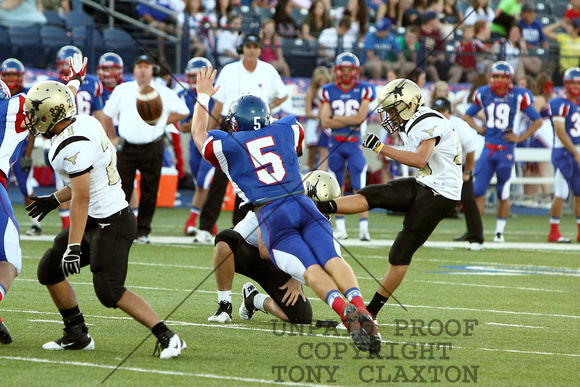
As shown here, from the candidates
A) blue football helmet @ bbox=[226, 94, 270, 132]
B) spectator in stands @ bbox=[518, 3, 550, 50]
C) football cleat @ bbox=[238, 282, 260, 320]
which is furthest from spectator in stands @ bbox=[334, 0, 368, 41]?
blue football helmet @ bbox=[226, 94, 270, 132]

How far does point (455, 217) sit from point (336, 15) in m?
5.17

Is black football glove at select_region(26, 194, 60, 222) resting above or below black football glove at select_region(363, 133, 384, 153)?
below

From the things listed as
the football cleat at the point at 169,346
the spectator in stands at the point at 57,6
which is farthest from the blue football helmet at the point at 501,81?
the spectator in stands at the point at 57,6

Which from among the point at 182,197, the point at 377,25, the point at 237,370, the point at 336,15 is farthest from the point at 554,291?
the point at 336,15

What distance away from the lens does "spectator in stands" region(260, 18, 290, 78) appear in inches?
577

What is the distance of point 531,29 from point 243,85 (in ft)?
31.4

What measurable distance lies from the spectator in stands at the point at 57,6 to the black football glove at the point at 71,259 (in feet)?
37.9

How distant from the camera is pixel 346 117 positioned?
10.8 m

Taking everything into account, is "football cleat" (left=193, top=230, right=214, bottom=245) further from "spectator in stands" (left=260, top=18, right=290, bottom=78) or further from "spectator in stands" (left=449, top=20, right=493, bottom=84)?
"spectator in stands" (left=449, top=20, right=493, bottom=84)

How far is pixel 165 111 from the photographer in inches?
381

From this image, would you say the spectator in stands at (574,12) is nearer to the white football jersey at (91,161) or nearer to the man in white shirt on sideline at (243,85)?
the man in white shirt on sideline at (243,85)

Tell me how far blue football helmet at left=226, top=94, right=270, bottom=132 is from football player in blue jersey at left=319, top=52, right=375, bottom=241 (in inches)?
218

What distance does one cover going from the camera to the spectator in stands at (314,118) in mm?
13277

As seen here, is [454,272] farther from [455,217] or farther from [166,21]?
[166,21]
